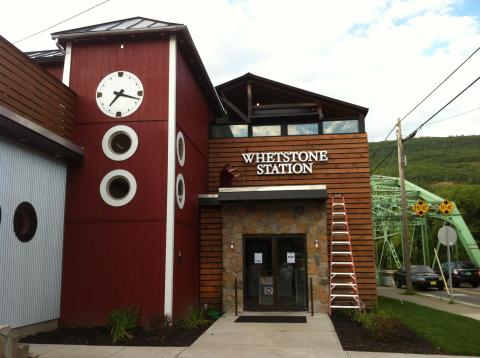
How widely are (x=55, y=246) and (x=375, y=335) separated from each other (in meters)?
6.99

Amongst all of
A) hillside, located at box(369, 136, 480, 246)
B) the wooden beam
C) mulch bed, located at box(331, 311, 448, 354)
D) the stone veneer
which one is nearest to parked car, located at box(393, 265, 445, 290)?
the stone veneer

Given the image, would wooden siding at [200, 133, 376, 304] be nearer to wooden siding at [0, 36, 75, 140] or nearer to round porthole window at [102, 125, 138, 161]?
round porthole window at [102, 125, 138, 161]

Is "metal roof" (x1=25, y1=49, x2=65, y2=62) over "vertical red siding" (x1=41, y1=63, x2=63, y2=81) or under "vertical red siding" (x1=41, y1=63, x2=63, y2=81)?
over

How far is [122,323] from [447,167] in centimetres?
6697

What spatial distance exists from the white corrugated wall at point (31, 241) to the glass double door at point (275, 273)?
17.2ft

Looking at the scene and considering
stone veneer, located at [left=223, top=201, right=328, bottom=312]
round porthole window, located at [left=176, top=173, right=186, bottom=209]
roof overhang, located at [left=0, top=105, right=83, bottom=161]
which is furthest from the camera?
stone veneer, located at [left=223, top=201, right=328, bottom=312]

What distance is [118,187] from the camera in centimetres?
1080

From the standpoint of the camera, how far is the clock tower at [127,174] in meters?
10.1

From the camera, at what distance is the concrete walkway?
7496mm

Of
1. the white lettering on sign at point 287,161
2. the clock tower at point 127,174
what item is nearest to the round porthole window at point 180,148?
the clock tower at point 127,174

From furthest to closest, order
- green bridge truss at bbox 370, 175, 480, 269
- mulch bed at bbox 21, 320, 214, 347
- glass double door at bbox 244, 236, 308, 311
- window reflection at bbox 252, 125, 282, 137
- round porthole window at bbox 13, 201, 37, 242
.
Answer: green bridge truss at bbox 370, 175, 480, 269 < window reflection at bbox 252, 125, 282, 137 < glass double door at bbox 244, 236, 308, 311 < round porthole window at bbox 13, 201, 37, 242 < mulch bed at bbox 21, 320, 214, 347

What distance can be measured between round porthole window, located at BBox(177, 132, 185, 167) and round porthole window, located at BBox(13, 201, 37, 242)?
354 centimetres

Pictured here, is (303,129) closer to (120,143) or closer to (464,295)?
(120,143)

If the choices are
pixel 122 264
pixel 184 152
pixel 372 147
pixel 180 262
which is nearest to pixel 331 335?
pixel 180 262
